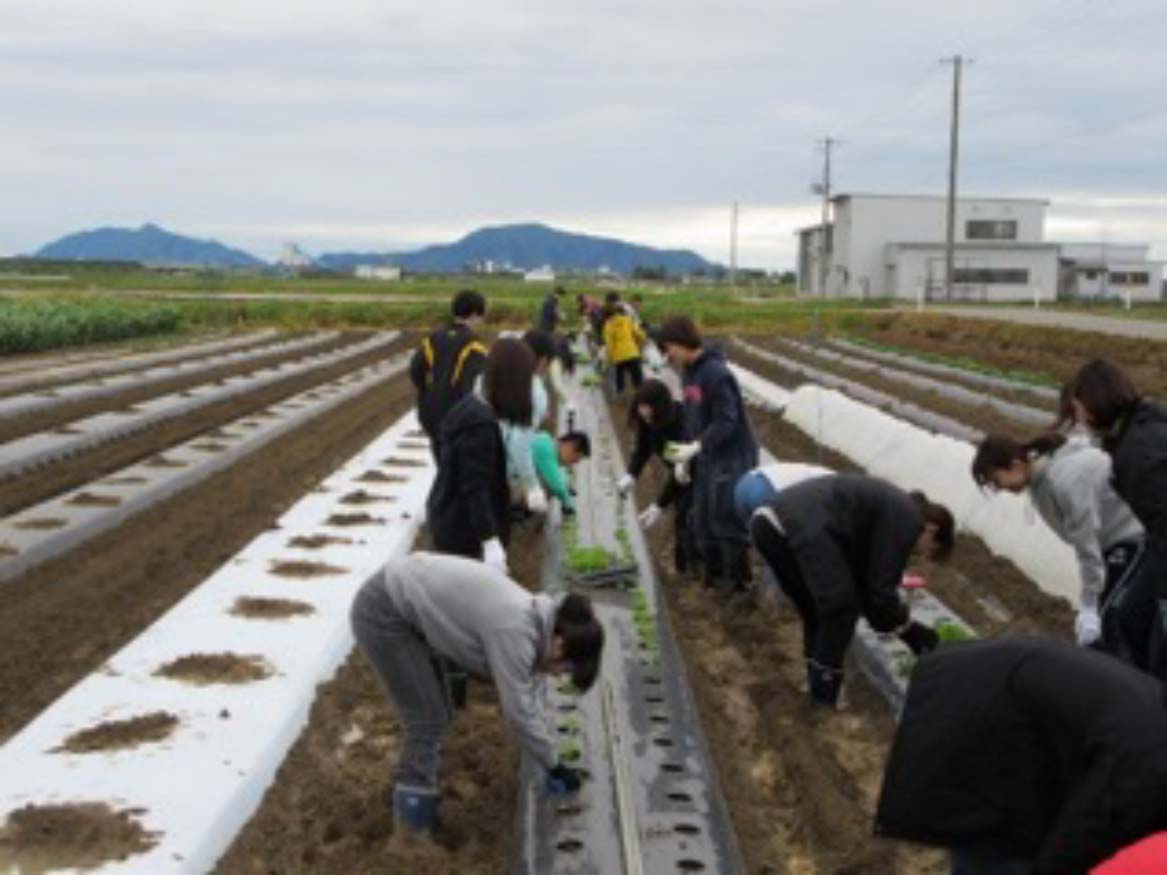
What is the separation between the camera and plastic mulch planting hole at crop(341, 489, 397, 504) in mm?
9633

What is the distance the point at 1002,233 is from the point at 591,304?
4690 cm

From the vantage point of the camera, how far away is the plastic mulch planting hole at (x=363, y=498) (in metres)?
9.63

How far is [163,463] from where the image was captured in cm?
1109

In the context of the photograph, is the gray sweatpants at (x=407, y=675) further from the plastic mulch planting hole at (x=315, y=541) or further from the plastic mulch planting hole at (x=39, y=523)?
the plastic mulch planting hole at (x=39, y=523)

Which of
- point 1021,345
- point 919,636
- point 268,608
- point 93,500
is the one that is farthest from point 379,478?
point 1021,345

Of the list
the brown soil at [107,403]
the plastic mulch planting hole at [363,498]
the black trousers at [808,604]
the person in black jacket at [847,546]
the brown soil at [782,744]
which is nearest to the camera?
the brown soil at [782,744]

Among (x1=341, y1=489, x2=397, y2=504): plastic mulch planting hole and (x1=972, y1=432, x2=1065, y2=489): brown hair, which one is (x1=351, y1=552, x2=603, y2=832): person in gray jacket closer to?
(x1=972, y1=432, x2=1065, y2=489): brown hair

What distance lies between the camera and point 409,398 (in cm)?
1733

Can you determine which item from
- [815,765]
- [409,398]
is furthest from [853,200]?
[815,765]

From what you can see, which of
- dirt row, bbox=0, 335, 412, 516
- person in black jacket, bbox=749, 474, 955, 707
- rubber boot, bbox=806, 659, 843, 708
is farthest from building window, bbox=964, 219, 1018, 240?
person in black jacket, bbox=749, 474, 955, 707

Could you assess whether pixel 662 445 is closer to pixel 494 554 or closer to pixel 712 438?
pixel 712 438

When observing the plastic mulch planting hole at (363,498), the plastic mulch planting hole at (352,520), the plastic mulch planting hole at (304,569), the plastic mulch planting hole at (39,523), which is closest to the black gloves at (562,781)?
the plastic mulch planting hole at (304,569)

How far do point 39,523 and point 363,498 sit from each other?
7.31ft

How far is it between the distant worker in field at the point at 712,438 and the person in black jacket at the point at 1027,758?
3969 mm
